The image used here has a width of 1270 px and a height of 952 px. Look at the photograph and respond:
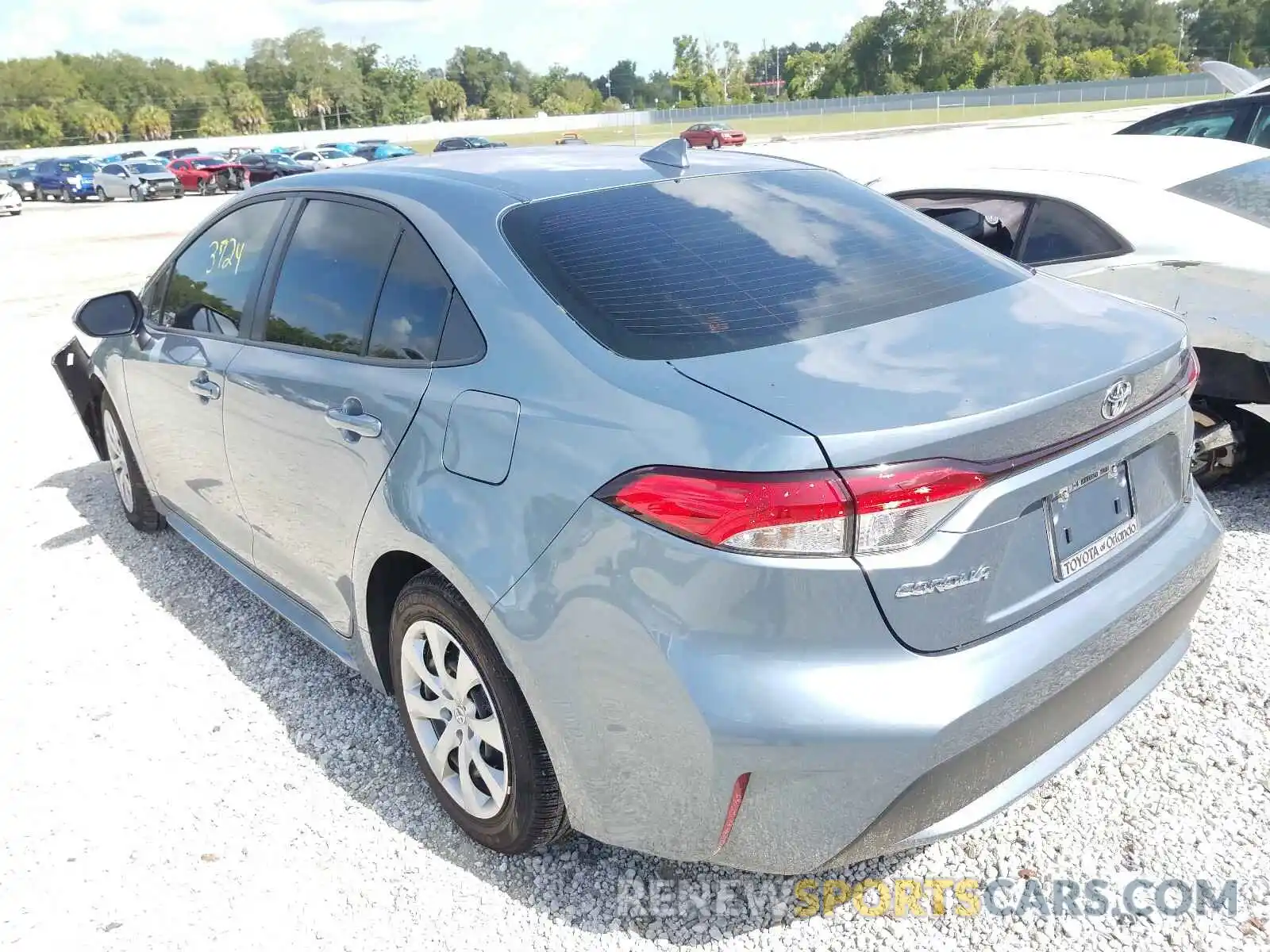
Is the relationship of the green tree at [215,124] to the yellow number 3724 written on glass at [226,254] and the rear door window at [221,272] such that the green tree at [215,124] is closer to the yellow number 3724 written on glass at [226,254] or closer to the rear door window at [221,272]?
the rear door window at [221,272]

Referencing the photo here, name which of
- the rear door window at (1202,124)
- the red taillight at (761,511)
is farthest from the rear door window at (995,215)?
the rear door window at (1202,124)

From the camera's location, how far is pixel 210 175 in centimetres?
3700

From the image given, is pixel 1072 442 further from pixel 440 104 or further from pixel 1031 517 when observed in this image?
pixel 440 104

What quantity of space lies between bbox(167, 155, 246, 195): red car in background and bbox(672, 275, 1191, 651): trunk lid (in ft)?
126

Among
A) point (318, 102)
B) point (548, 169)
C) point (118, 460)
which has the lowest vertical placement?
point (118, 460)

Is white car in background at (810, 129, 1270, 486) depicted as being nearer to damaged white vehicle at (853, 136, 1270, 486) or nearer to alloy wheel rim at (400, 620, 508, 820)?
damaged white vehicle at (853, 136, 1270, 486)

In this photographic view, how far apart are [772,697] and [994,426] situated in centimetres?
67

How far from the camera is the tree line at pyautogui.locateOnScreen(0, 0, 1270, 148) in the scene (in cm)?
8662

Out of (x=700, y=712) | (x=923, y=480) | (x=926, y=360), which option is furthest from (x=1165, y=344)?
(x=700, y=712)

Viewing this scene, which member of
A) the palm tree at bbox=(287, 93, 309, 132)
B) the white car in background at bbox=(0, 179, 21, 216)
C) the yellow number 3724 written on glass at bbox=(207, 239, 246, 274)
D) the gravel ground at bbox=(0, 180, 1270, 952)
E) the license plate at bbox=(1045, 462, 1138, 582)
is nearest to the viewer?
the license plate at bbox=(1045, 462, 1138, 582)

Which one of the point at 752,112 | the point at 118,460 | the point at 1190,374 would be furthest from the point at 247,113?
the point at 1190,374

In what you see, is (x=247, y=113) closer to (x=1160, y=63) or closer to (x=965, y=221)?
(x=1160, y=63)

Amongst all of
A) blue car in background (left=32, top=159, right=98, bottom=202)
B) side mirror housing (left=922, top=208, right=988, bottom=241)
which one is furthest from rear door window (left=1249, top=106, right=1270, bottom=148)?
blue car in background (left=32, top=159, right=98, bottom=202)

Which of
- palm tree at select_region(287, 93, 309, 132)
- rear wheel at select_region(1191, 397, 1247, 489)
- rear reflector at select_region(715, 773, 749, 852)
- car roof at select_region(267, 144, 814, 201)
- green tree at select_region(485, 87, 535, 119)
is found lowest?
rear wheel at select_region(1191, 397, 1247, 489)
